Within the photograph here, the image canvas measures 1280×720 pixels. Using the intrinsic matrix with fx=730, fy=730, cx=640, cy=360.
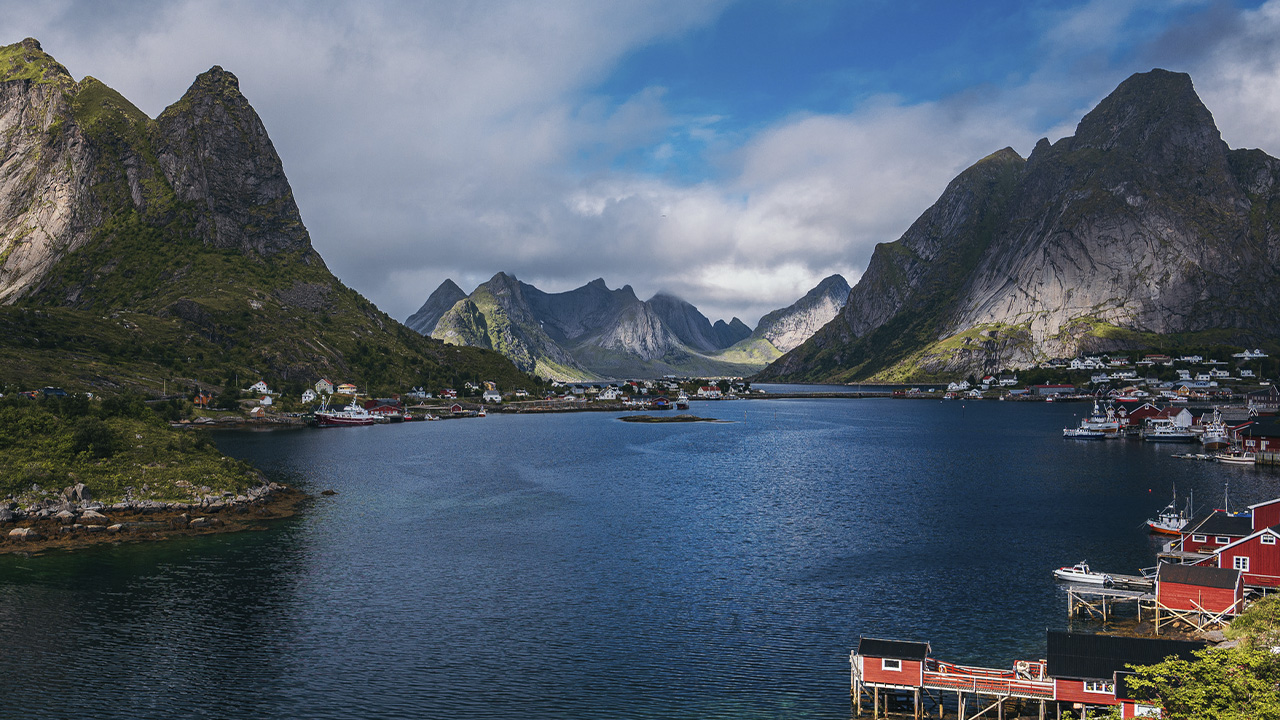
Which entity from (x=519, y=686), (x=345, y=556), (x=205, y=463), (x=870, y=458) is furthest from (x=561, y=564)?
(x=870, y=458)

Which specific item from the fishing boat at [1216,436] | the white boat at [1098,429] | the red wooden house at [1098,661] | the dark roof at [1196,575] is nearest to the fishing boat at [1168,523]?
the dark roof at [1196,575]

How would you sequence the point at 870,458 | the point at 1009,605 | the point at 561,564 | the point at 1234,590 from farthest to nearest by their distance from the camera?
the point at 870,458, the point at 561,564, the point at 1009,605, the point at 1234,590

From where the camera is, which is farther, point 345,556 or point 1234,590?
point 345,556

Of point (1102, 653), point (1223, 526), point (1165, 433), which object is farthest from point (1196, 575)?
point (1165, 433)

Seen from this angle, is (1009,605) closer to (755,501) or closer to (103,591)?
(755,501)

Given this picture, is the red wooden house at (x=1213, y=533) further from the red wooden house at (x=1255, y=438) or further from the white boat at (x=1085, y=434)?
the white boat at (x=1085, y=434)

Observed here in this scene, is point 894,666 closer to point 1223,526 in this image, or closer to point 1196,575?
point 1196,575

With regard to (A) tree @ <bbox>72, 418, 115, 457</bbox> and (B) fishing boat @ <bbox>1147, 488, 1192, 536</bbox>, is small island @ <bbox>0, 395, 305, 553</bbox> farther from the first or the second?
(B) fishing boat @ <bbox>1147, 488, 1192, 536</bbox>

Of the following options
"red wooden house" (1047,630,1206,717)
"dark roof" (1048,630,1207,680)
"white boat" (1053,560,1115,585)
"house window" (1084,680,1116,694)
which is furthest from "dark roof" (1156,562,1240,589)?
"house window" (1084,680,1116,694)
